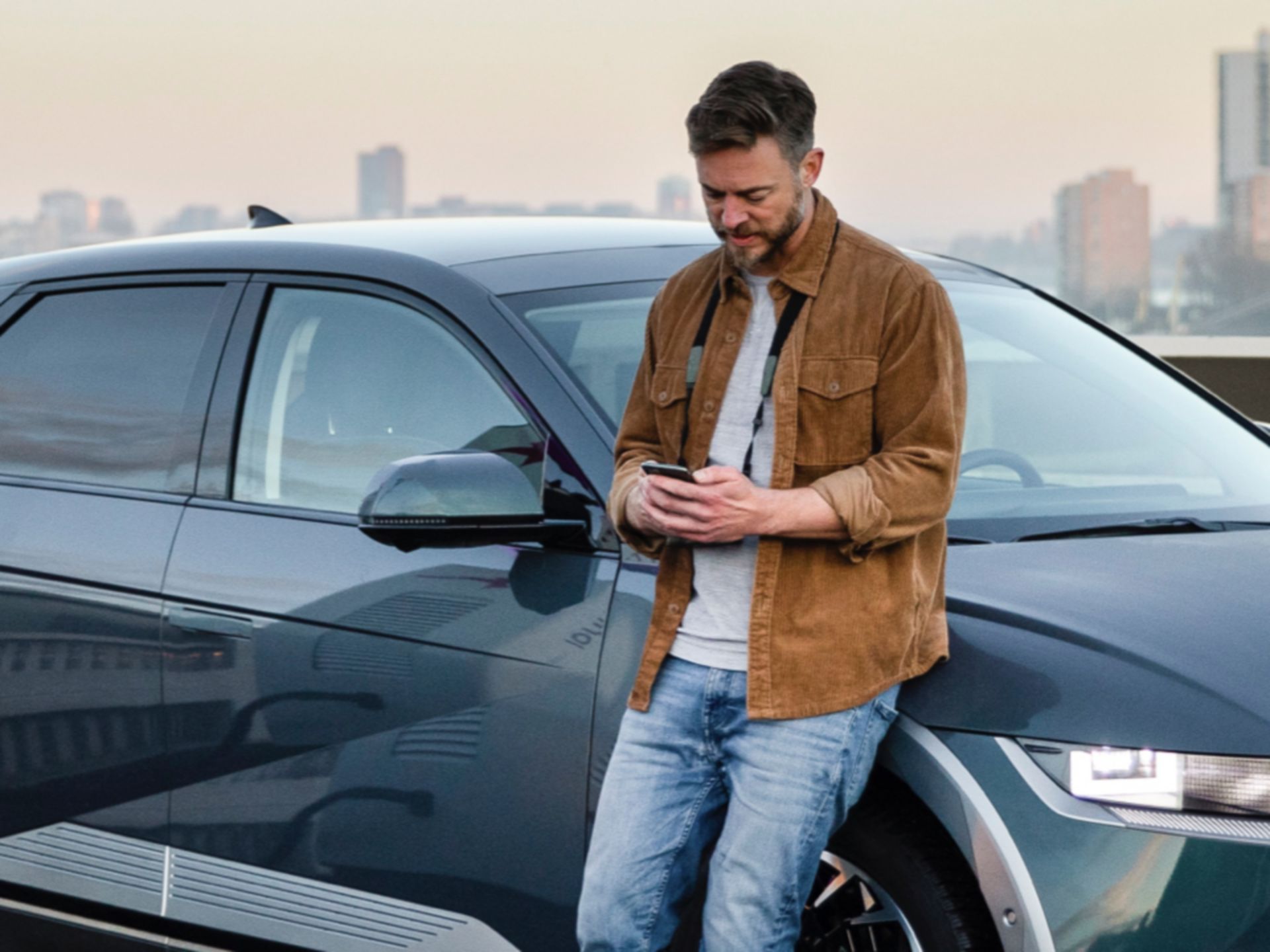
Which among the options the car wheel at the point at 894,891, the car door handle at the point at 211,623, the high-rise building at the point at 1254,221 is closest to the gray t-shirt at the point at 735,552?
the car wheel at the point at 894,891

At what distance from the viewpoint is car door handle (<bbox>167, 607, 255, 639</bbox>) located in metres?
3.56

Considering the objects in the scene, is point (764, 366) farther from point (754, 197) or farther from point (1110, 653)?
point (1110, 653)

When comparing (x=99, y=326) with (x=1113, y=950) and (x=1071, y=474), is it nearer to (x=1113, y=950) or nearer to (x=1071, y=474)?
(x=1071, y=474)

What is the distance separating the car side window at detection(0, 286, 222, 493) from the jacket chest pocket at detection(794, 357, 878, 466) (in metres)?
1.64

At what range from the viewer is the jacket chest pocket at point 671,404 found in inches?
112

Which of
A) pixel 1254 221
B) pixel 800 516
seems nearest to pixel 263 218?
pixel 800 516

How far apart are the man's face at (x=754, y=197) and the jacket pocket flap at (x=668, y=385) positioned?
22 centimetres

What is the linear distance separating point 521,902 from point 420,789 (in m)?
0.27

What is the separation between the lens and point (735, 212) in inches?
106

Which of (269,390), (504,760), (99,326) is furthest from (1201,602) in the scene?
(99,326)

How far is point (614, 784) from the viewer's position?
2.86 metres

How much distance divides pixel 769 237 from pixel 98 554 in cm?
183

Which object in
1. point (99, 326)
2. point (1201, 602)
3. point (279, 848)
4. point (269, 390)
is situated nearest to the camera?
point (1201, 602)

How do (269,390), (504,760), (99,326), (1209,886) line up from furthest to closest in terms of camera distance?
(99,326) → (269,390) → (504,760) → (1209,886)
